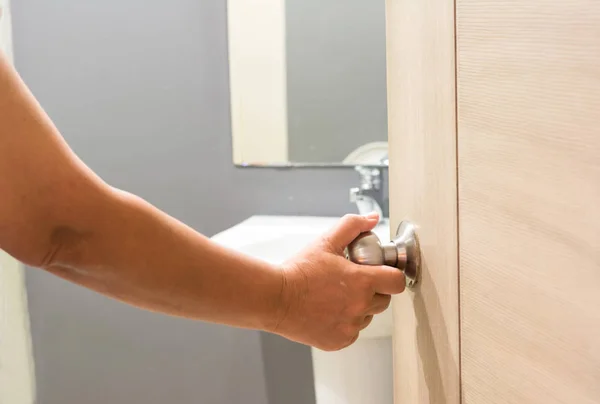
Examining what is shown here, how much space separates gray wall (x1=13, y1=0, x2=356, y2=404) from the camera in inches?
56.0

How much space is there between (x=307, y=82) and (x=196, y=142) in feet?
0.94

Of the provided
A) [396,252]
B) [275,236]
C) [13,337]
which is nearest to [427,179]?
[396,252]

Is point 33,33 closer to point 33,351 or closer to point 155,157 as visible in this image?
point 155,157

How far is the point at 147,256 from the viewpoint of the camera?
57cm

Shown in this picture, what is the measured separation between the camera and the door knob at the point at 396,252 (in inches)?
21.9

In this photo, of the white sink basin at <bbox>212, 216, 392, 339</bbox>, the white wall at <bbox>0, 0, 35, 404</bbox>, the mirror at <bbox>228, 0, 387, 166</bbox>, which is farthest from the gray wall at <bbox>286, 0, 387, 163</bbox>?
the white wall at <bbox>0, 0, 35, 404</bbox>

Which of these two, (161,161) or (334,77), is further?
(161,161)

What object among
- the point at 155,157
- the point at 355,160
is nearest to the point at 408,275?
the point at 355,160

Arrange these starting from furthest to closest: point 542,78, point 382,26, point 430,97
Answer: point 382,26, point 430,97, point 542,78

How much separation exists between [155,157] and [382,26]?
1.90ft

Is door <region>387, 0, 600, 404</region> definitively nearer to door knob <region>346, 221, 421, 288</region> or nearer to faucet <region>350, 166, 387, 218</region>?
door knob <region>346, 221, 421, 288</region>

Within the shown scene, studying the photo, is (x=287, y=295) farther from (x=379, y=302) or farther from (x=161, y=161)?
(x=161, y=161)

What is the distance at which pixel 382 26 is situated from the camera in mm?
1319

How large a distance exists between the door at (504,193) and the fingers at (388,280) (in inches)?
0.7
